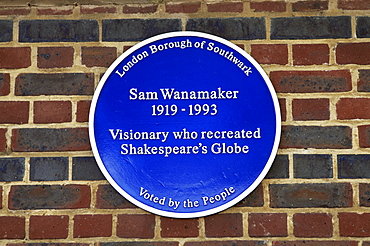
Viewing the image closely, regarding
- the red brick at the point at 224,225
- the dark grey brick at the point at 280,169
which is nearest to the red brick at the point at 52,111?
the red brick at the point at 224,225

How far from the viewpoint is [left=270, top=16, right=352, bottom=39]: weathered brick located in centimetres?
170

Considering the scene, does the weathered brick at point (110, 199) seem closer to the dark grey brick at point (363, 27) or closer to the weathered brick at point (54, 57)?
the weathered brick at point (54, 57)

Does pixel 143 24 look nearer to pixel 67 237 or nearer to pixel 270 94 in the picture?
pixel 270 94

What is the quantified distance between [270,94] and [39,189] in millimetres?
1067

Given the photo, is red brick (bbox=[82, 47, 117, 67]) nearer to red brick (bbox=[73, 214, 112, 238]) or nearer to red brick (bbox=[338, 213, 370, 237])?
red brick (bbox=[73, 214, 112, 238])

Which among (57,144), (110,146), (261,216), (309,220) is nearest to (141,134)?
(110,146)

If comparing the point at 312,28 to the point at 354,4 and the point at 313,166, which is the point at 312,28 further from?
the point at 313,166

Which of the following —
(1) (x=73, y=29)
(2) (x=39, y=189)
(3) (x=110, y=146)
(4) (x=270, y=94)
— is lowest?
(2) (x=39, y=189)

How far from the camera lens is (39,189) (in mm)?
1659

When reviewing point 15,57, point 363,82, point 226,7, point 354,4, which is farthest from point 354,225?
point 15,57

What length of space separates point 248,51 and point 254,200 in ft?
2.11

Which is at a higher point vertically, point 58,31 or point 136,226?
point 58,31

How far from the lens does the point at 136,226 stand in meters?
1.64

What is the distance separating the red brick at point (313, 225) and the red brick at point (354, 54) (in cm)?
67
